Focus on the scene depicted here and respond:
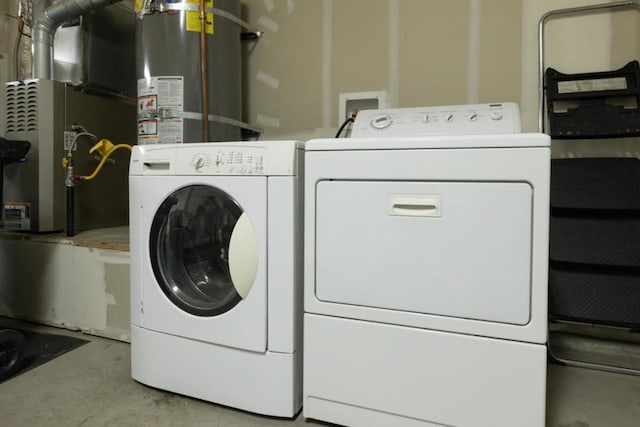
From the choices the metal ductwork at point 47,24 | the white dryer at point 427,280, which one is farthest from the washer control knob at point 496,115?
the metal ductwork at point 47,24

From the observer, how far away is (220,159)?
48.6 inches

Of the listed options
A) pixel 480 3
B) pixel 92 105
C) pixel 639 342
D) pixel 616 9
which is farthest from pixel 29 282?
pixel 616 9

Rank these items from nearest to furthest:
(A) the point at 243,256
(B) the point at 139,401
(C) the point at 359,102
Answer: (A) the point at 243,256 → (B) the point at 139,401 → (C) the point at 359,102

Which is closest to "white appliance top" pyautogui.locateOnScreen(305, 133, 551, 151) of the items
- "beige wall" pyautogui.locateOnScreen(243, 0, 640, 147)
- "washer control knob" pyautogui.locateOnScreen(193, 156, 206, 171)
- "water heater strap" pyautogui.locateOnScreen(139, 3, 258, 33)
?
"washer control knob" pyautogui.locateOnScreen(193, 156, 206, 171)

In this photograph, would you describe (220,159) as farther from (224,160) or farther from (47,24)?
(47,24)

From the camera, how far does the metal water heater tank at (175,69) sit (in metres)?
1.80

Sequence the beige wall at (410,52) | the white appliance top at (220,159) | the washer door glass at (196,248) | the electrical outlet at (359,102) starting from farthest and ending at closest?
the electrical outlet at (359,102) → the beige wall at (410,52) → the washer door glass at (196,248) → the white appliance top at (220,159)

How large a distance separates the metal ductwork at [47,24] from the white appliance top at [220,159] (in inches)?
47.9

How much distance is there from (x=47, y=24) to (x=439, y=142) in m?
2.22

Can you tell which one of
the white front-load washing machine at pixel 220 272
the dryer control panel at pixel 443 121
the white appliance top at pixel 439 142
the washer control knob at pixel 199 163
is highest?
Answer: the dryer control panel at pixel 443 121

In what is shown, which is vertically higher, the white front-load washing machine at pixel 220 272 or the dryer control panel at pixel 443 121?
the dryer control panel at pixel 443 121

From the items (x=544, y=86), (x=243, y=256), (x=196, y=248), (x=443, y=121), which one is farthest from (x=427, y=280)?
(x=544, y=86)

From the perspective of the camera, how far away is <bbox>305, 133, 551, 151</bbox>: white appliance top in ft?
3.16

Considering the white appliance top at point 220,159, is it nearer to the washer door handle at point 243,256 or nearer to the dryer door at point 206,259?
the dryer door at point 206,259
